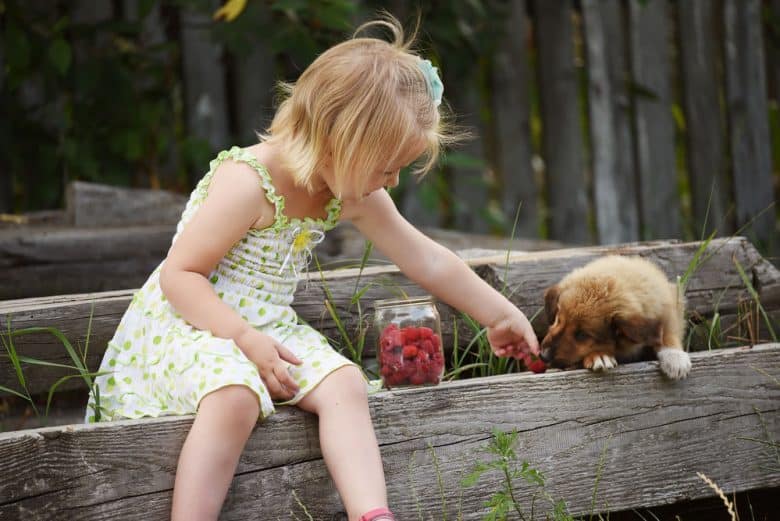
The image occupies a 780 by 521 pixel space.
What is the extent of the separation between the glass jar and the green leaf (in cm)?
269

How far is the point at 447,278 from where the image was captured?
3137 millimetres

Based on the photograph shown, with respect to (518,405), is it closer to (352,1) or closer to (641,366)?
(641,366)

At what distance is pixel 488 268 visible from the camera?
133 inches

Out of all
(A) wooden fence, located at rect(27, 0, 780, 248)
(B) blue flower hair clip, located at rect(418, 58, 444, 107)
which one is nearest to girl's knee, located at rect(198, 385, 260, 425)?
(B) blue flower hair clip, located at rect(418, 58, 444, 107)

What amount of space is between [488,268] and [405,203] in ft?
7.30

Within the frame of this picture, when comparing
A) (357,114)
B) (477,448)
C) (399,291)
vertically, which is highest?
(357,114)

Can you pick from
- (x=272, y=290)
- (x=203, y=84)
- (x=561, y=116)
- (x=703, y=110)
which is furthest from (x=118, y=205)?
(x=703, y=110)

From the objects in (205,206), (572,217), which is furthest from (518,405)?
(572,217)

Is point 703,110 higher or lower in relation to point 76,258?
higher

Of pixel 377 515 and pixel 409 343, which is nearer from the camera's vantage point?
pixel 377 515

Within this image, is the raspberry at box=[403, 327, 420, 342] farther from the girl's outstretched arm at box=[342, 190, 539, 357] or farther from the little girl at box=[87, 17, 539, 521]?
the girl's outstretched arm at box=[342, 190, 539, 357]

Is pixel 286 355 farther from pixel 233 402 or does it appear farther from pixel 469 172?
pixel 469 172

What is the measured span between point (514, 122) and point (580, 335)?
9.45 ft

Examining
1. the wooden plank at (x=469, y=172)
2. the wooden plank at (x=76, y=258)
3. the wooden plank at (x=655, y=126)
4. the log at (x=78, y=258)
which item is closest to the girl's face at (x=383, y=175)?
the log at (x=78, y=258)
